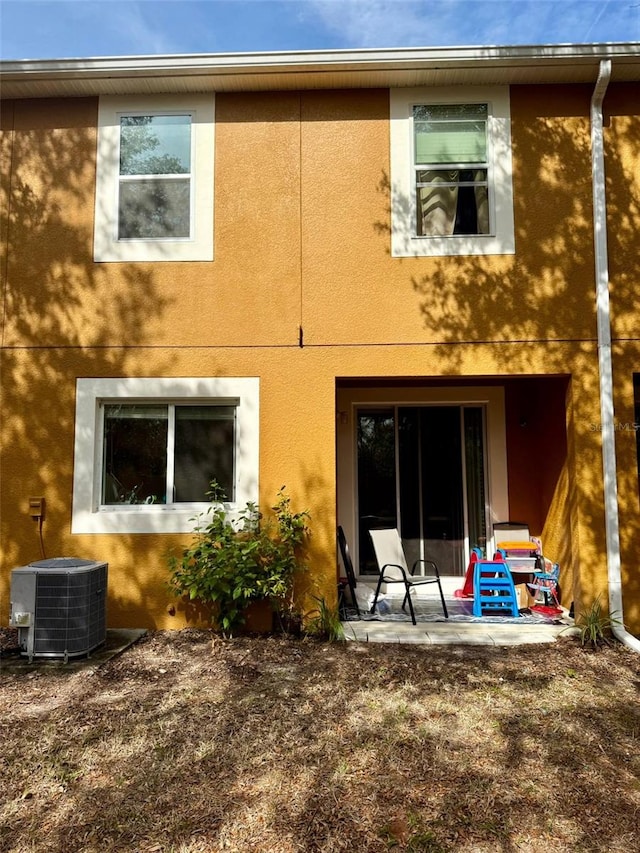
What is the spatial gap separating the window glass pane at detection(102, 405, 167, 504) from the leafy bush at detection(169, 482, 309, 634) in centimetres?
66

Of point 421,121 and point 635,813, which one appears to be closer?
point 635,813

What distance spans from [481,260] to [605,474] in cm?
258

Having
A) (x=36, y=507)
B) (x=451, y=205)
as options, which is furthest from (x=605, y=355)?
(x=36, y=507)

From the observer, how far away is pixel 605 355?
584 centimetres

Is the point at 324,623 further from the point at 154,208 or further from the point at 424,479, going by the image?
the point at 154,208

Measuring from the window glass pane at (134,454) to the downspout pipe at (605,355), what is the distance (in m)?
4.61

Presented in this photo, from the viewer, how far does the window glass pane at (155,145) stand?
630 centimetres

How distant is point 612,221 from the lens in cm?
605

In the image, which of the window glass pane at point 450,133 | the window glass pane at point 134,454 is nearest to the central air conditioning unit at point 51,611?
the window glass pane at point 134,454

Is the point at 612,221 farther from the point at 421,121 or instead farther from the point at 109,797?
the point at 109,797

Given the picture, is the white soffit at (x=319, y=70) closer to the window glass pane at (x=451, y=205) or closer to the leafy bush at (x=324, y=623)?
the window glass pane at (x=451, y=205)

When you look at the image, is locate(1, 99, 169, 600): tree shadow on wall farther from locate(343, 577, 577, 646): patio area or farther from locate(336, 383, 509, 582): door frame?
locate(343, 577, 577, 646): patio area

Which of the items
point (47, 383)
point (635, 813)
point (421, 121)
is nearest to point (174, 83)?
point (421, 121)

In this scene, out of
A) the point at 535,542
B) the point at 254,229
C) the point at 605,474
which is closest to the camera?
the point at 605,474
